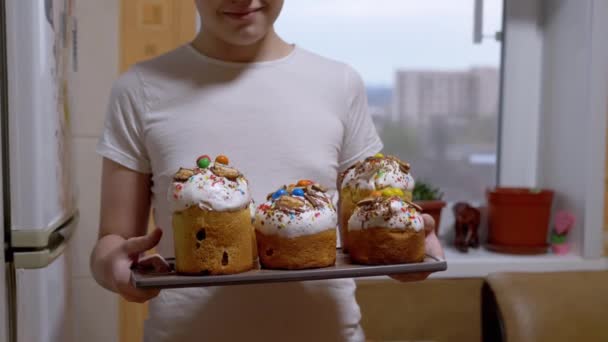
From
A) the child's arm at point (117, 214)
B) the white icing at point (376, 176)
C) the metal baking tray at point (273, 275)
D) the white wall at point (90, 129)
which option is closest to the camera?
the metal baking tray at point (273, 275)

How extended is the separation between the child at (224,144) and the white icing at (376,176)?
0.04 metres

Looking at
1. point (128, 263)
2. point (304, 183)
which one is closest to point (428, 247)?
point (304, 183)

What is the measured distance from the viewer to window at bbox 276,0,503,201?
6.70ft

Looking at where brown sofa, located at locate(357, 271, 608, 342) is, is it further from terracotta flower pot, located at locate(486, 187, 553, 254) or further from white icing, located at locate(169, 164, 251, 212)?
white icing, located at locate(169, 164, 251, 212)

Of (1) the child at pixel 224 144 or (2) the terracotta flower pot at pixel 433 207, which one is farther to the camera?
(2) the terracotta flower pot at pixel 433 207

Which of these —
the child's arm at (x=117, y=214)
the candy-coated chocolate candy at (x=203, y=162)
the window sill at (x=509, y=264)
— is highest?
the candy-coated chocolate candy at (x=203, y=162)

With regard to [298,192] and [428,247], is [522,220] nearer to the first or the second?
[428,247]

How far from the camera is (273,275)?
0.88 meters

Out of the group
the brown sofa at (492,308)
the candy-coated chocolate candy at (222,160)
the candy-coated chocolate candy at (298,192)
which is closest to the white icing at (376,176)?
the candy-coated chocolate candy at (298,192)

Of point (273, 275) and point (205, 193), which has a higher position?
point (205, 193)

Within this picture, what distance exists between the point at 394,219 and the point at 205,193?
29cm

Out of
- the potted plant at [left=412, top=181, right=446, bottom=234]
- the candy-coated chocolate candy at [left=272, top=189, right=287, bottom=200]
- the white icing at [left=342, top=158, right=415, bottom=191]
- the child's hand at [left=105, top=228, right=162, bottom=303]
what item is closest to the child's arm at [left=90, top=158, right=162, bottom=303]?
the child's hand at [left=105, top=228, right=162, bottom=303]

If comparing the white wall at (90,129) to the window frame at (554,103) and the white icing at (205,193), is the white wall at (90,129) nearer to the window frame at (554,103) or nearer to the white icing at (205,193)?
the white icing at (205,193)

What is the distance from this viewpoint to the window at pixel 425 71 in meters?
2.04
